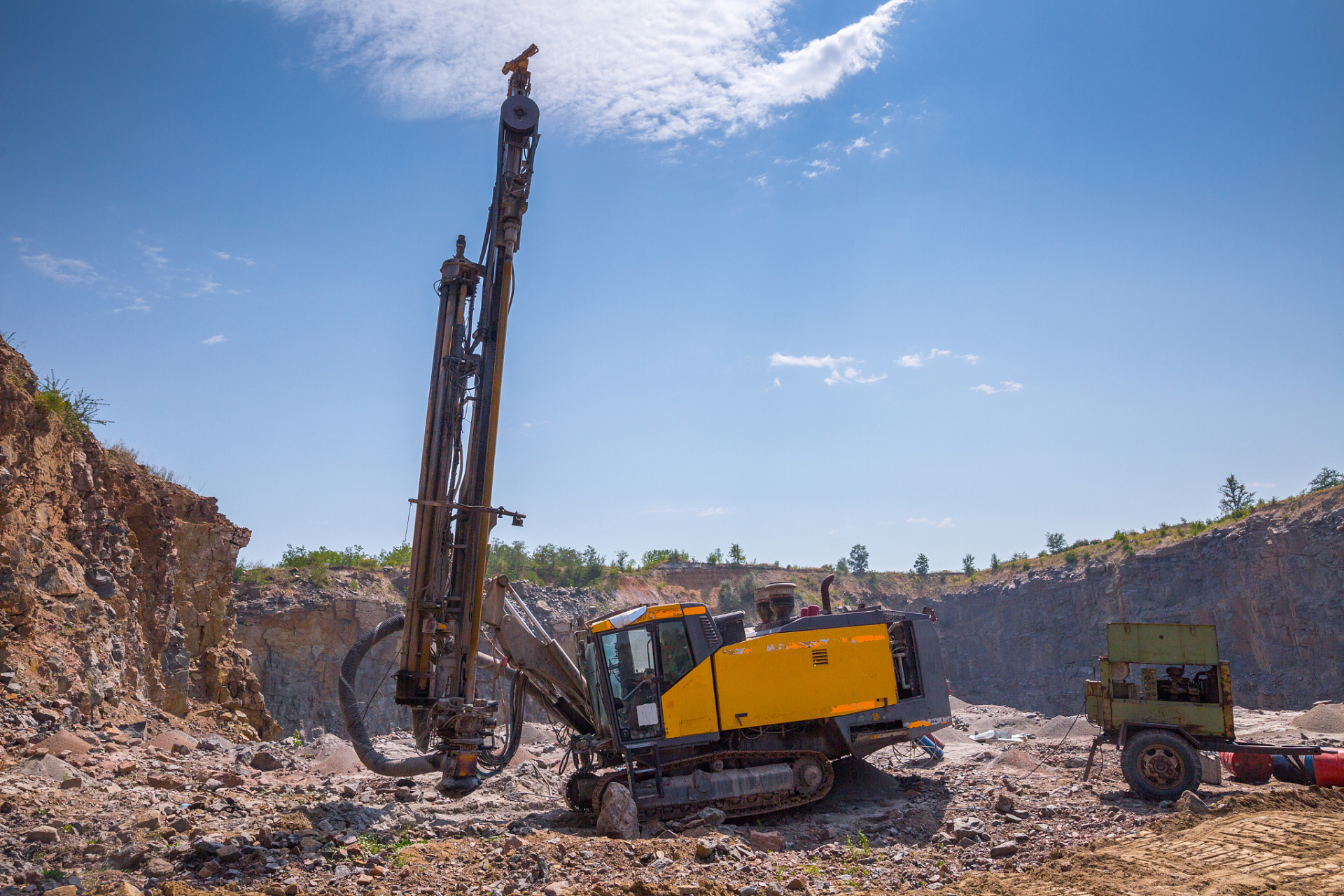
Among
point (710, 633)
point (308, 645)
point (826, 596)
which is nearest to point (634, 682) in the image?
point (710, 633)

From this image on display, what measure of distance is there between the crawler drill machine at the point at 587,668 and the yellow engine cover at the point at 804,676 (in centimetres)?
2

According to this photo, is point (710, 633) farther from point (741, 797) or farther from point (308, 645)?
point (308, 645)

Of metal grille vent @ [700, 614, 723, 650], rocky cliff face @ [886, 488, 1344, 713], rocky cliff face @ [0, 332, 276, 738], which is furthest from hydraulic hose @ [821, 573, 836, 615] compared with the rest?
rocky cliff face @ [886, 488, 1344, 713]

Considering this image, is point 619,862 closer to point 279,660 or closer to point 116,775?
point 116,775

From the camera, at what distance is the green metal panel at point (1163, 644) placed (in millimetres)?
10086

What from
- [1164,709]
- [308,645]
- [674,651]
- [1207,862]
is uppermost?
[308,645]

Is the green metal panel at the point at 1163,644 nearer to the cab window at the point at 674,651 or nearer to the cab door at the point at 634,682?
the cab window at the point at 674,651

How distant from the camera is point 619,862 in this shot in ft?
22.2

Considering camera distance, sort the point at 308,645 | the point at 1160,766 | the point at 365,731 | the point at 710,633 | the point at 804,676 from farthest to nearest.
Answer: the point at 308,645 → the point at 1160,766 → the point at 804,676 → the point at 710,633 → the point at 365,731

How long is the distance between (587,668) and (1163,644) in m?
7.20

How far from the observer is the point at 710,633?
31.1 feet

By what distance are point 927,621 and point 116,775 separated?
948 cm

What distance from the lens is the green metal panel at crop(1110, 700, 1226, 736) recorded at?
974 centimetres

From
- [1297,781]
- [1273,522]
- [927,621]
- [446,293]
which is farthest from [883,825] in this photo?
[1273,522]
